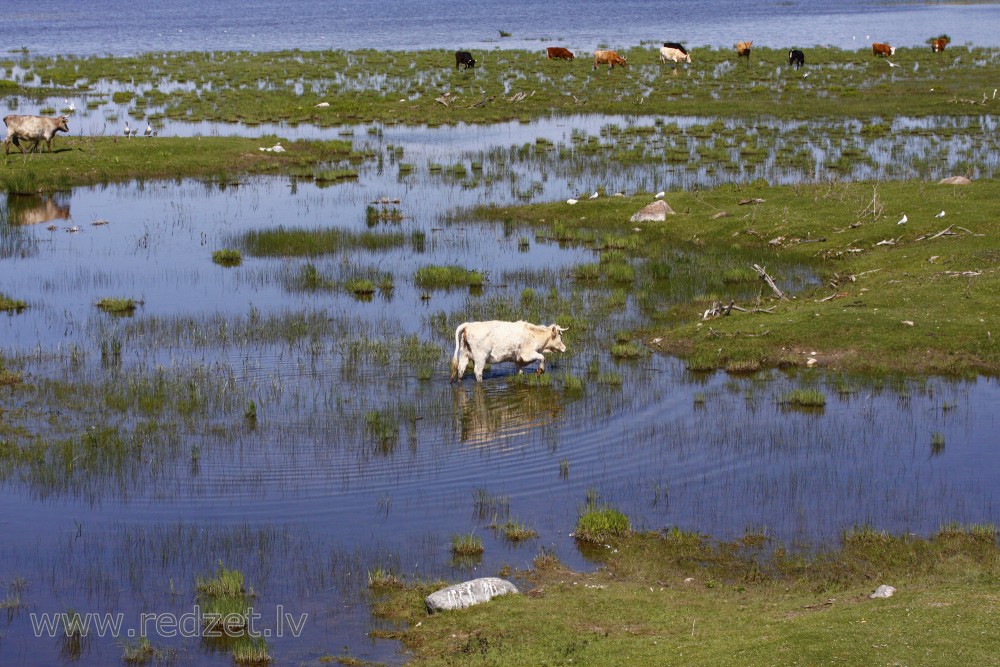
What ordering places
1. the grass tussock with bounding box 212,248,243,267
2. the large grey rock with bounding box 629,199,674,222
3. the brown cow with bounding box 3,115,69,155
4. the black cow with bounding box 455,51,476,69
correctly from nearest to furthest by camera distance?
the grass tussock with bounding box 212,248,243,267
the large grey rock with bounding box 629,199,674,222
the brown cow with bounding box 3,115,69,155
the black cow with bounding box 455,51,476,69

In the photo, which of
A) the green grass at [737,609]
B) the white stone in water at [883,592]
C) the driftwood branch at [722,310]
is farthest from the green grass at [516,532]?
the driftwood branch at [722,310]

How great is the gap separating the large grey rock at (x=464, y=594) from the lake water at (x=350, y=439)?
0.68 meters

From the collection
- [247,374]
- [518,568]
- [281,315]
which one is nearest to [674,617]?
[518,568]

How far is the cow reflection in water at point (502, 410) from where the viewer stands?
1655 centimetres

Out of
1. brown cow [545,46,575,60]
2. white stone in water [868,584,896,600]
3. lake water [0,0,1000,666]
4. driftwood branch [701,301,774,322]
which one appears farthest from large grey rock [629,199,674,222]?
brown cow [545,46,575,60]

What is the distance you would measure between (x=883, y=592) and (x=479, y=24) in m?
100

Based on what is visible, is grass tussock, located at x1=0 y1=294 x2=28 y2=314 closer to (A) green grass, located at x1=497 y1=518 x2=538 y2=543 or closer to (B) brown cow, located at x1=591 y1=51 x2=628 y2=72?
(A) green grass, located at x1=497 y1=518 x2=538 y2=543

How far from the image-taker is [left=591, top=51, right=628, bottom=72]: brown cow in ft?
212

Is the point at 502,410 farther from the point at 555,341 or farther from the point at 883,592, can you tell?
the point at 883,592

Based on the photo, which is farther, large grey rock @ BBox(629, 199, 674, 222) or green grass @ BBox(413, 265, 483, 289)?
large grey rock @ BBox(629, 199, 674, 222)

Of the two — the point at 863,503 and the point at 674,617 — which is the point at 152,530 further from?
the point at 863,503

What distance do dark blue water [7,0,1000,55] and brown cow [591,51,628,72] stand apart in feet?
43.4

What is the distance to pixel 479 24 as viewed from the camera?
347 feet

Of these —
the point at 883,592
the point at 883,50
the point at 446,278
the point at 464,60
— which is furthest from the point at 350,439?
the point at 883,50
